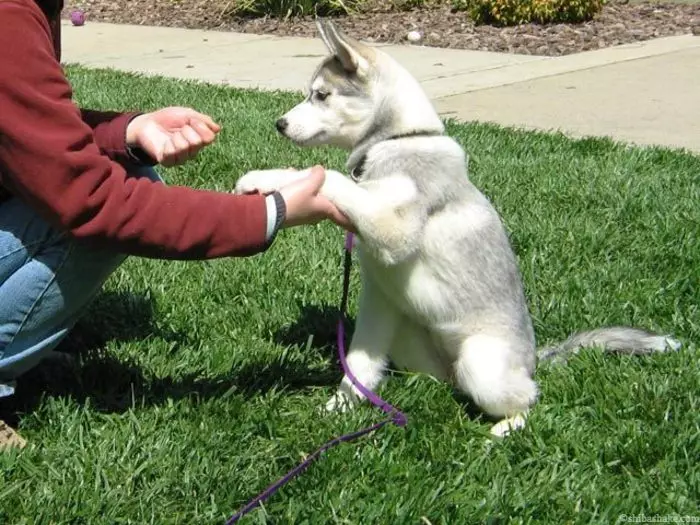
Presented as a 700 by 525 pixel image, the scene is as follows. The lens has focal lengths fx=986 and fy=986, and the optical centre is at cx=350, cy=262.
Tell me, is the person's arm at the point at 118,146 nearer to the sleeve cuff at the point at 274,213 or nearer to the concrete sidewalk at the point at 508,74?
the sleeve cuff at the point at 274,213

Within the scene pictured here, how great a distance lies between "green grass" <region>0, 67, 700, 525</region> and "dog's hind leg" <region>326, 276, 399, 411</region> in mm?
93

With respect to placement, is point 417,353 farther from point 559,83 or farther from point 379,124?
point 559,83

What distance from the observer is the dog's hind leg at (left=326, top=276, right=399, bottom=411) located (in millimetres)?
3223

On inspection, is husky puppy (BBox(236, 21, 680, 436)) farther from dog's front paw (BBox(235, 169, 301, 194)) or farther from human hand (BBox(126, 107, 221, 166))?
human hand (BBox(126, 107, 221, 166))

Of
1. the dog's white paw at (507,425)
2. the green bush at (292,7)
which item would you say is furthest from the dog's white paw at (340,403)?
the green bush at (292,7)

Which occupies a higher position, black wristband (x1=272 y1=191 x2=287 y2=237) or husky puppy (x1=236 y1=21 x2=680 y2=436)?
black wristband (x1=272 y1=191 x2=287 y2=237)

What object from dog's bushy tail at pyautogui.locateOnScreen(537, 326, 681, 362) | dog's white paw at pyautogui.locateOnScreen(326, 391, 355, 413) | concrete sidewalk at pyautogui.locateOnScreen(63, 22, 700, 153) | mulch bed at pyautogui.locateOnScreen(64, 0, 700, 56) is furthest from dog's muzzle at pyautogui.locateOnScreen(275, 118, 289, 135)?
mulch bed at pyautogui.locateOnScreen(64, 0, 700, 56)

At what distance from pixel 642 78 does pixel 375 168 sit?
5600 mm

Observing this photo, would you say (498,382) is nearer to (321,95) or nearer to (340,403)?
(340,403)

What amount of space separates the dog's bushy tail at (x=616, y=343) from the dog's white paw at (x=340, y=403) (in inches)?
28.2

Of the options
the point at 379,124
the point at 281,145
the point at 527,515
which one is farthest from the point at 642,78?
the point at 527,515

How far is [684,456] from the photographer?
9.11ft

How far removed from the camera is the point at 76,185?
2438 millimetres

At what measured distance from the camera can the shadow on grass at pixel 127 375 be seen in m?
3.15
